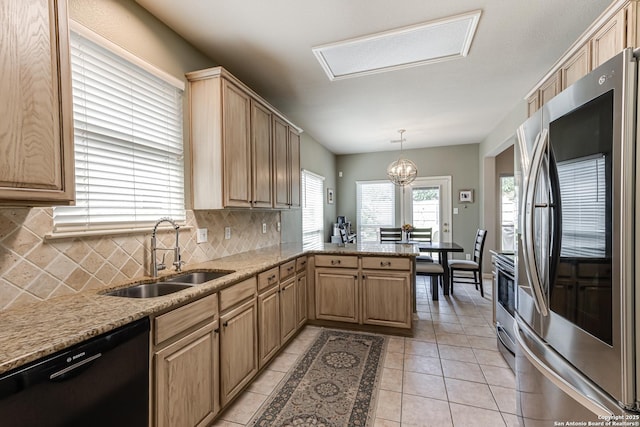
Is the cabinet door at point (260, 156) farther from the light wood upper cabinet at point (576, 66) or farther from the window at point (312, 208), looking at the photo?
the light wood upper cabinet at point (576, 66)

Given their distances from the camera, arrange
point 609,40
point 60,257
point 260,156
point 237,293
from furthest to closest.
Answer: point 260,156, point 237,293, point 609,40, point 60,257

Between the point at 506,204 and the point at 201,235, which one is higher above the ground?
the point at 506,204

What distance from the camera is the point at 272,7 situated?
1.94 m

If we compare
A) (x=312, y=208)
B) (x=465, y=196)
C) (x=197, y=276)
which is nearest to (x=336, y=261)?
(x=197, y=276)

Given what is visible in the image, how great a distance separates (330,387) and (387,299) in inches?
43.6

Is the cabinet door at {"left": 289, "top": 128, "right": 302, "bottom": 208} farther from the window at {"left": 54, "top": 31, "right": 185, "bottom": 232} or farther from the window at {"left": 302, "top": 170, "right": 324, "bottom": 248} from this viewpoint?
the window at {"left": 54, "top": 31, "right": 185, "bottom": 232}

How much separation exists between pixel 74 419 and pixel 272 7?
2357 millimetres

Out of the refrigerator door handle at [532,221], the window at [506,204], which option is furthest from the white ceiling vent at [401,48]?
the window at [506,204]

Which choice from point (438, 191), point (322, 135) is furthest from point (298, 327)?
point (438, 191)

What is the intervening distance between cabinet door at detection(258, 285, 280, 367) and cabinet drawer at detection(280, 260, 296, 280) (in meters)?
0.14

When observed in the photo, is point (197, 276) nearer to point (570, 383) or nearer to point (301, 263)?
point (301, 263)

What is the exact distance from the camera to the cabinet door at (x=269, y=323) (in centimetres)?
220

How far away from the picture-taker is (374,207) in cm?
663

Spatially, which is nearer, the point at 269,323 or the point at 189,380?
the point at 189,380
